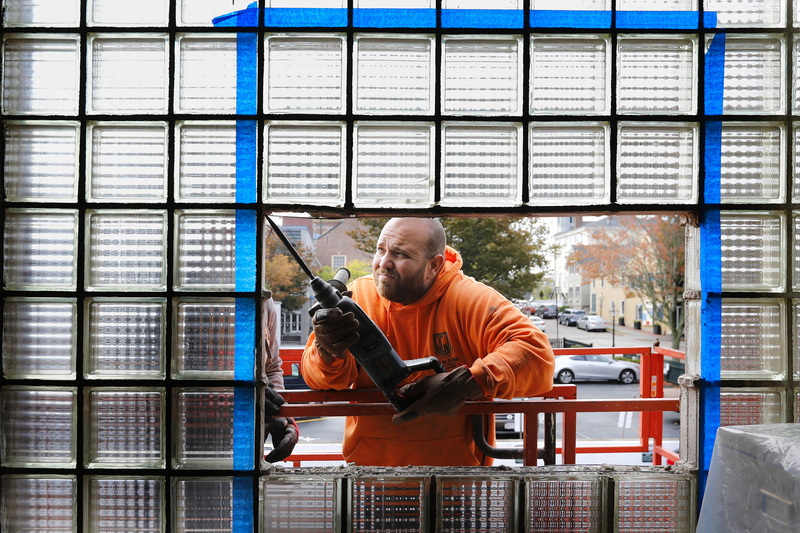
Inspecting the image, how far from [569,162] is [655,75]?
16.1 inches

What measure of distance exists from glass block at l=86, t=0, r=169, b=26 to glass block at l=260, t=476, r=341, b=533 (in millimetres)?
1617

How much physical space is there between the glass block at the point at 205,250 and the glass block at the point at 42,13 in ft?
2.50

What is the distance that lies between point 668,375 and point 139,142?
1130 centimetres

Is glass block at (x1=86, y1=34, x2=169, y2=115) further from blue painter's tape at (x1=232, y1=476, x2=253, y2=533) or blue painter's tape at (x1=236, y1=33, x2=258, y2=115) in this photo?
blue painter's tape at (x1=232, y1=476, x2=253, y2=533)

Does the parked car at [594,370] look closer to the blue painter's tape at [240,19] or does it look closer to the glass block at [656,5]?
the glass block at [656,5]

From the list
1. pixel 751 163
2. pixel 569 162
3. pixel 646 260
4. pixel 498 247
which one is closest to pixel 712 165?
pixel 751 163

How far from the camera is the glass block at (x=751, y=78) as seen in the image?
5.81 ft

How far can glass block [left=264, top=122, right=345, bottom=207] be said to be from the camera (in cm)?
177

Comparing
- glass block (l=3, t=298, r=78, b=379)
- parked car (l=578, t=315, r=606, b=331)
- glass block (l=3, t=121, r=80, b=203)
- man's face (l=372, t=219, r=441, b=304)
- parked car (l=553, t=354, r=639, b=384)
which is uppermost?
glass block (l=3, t=121, r=80, b=203)

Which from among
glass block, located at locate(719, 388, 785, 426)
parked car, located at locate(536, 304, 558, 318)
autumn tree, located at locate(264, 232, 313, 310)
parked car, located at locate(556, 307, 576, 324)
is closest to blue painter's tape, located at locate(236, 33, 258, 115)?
glass block, located at locate(719, 388, 785, 426)

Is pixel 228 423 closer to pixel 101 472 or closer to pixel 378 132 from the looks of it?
pixel 101 472

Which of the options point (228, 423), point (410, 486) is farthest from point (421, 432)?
point (228, 423)

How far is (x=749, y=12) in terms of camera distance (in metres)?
1.78

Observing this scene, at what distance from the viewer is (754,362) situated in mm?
1774
